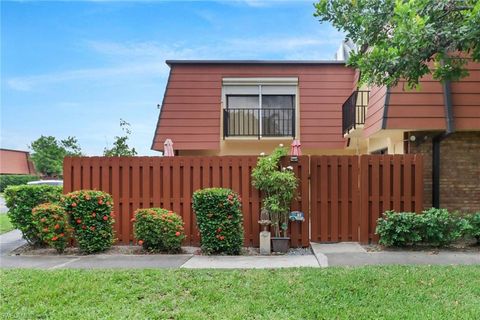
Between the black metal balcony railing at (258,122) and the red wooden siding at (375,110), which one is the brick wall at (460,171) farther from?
the black metal balcony railing at (258,122)

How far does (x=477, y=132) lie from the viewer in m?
8.45

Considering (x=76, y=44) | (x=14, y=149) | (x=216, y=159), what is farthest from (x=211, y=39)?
(x=14, y=149)

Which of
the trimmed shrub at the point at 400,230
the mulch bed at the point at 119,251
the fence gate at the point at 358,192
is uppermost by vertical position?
the fence gate at the point at 358,192

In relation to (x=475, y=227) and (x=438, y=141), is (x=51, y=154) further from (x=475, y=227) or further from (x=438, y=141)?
(x=475, y=227)

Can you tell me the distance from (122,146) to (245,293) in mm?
9915

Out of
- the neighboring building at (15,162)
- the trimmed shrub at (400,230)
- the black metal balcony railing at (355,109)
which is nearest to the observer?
the trimmed shrub at (400,230)

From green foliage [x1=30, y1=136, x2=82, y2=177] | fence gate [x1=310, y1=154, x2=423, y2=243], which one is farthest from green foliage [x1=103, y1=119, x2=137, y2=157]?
green foliage [x1=30, y1=136, x2=82, y2=177]

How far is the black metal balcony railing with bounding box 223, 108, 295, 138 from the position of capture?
45.5ft

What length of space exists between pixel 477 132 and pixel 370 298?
20.5 feet

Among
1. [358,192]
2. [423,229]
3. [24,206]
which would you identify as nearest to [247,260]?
[358,192]

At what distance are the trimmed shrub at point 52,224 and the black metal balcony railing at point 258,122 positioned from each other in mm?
7835

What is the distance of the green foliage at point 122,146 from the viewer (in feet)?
42.3

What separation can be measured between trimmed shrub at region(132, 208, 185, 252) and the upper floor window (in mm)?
7426

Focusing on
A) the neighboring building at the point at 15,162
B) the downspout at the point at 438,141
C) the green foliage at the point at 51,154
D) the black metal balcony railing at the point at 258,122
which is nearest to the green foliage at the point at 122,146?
the black metal balcony railing at the point at 258,122
